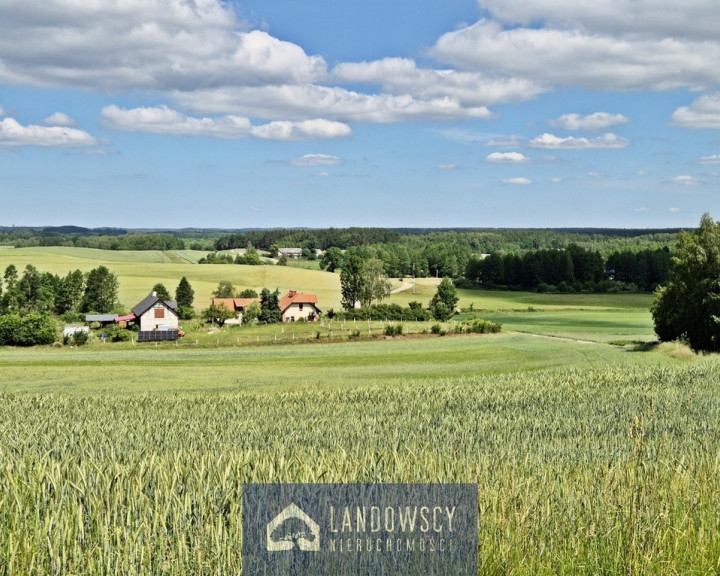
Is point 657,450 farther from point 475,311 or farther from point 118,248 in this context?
point 118,248

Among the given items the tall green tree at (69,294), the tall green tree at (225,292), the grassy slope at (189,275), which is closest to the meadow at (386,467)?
the tall green tree at (69,294)

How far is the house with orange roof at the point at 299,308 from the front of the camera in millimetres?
85062

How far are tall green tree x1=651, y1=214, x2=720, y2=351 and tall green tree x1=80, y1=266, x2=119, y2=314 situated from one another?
60.6 m

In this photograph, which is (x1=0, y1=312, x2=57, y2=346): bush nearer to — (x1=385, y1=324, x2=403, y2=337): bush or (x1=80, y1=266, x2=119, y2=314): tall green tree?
(x1=80, y1=266, x2=119, y2=314): tall green tree

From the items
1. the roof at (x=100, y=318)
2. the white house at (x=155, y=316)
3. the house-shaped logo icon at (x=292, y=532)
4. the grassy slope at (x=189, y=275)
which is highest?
the house-shaped logo icon at (x=292, y=532)

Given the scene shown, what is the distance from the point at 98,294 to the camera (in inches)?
3351

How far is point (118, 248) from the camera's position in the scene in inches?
7648

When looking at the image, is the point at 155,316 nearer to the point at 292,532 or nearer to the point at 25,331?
the point at 25,331

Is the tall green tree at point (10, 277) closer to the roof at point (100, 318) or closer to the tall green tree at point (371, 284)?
the roof at point (100, 318)

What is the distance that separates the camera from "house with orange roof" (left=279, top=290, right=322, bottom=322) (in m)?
85.1

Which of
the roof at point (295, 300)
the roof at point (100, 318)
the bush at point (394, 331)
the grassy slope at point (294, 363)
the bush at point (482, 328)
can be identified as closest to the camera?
the grassy slope at point (294, 363)

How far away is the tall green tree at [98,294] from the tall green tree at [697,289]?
60630 mm

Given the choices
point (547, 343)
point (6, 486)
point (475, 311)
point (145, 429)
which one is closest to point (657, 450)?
point (6, 486)

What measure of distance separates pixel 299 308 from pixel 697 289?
47.5m
